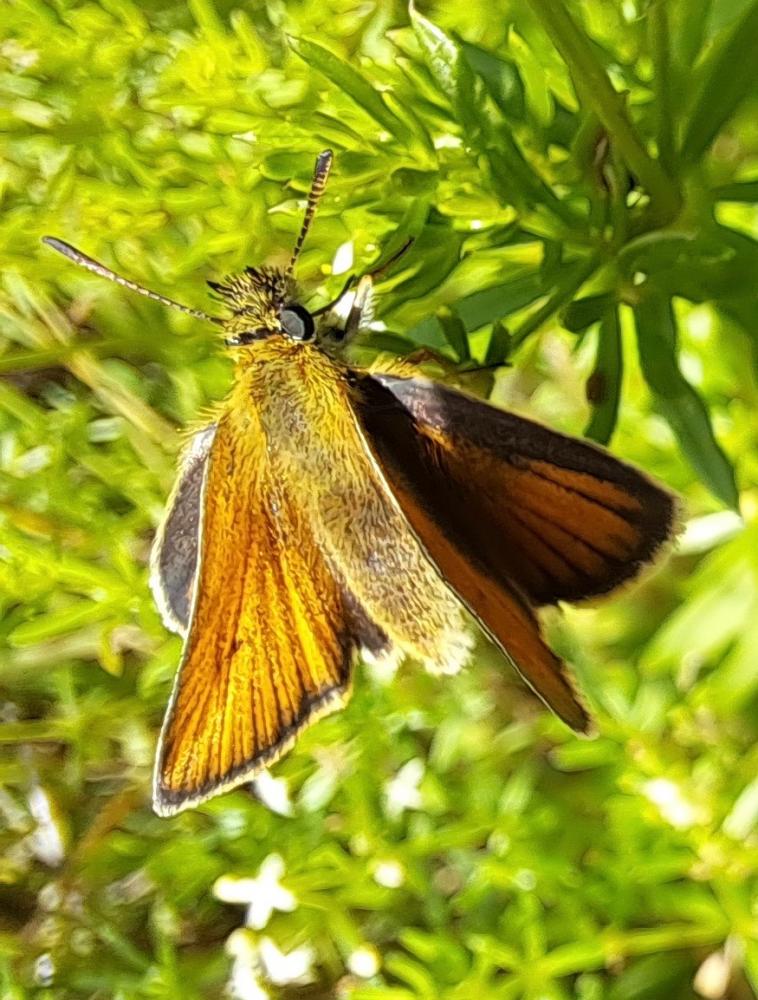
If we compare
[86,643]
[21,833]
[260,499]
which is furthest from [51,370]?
[260,499]

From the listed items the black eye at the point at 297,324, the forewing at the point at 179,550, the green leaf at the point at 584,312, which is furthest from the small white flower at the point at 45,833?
the green leaf at the point at 584,312

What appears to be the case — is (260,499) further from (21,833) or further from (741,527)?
(21,833)

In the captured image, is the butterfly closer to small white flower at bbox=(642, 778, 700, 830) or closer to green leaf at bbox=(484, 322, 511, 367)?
green leaf at bbox=(484, 322, 511, 367)

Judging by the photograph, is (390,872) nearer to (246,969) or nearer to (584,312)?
(246,969)

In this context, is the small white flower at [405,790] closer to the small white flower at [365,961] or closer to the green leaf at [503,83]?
the small white flower at [365,961]

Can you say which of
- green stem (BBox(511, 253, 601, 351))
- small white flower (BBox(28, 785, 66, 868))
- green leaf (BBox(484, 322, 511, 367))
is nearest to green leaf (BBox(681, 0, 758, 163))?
green stem (BBox(511, 253, 601, 351))

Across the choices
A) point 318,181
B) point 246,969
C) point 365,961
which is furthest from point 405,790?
point 318,181
